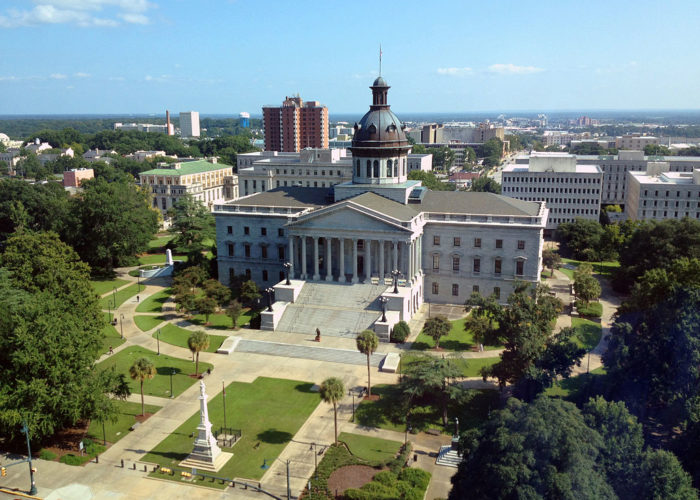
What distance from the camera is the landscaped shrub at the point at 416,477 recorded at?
137ft

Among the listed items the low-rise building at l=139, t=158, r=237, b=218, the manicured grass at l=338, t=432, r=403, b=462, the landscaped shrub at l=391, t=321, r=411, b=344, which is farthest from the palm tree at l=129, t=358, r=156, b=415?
the low-rise building at l=139, t=158, r=237, b=218

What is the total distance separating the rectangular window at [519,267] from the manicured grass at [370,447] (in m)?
38.4

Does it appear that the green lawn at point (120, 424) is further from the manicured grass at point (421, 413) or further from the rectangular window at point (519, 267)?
the rectangular window at point (519, 267)

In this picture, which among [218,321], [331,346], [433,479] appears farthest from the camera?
[218,321]

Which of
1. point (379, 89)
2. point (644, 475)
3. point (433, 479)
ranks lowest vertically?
point (433, 479)

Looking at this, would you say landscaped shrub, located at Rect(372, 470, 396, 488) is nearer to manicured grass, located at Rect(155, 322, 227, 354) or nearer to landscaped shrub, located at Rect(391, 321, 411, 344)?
landscaped shrub, located at Rect(391, 321, 411, 344)

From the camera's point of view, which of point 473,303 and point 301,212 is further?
point 301,212

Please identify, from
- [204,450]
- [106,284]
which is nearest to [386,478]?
[204,450]

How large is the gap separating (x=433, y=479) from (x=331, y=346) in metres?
26.7

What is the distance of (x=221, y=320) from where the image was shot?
7794 centimetres

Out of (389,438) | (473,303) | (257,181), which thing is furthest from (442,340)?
(257,181)

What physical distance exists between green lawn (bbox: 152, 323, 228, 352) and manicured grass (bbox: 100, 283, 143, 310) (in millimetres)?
14046

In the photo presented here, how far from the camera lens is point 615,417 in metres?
37.2

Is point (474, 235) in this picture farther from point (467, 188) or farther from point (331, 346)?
point (467, 188)
